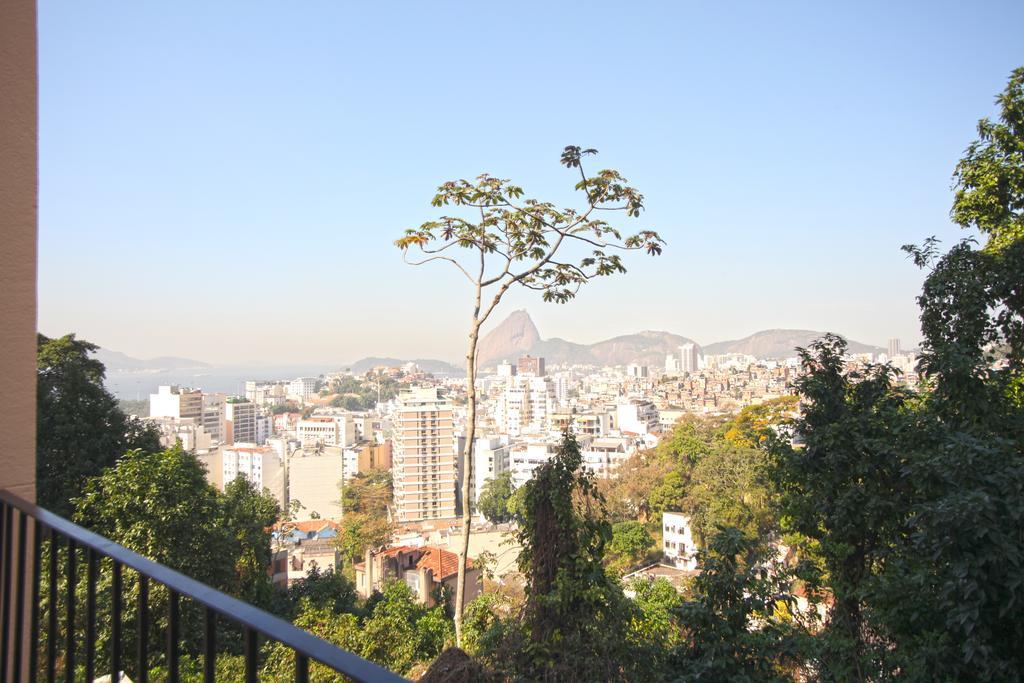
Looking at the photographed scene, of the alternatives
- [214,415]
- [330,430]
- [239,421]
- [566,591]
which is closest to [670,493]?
[566,591]

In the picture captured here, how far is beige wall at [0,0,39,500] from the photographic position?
143 centimetres

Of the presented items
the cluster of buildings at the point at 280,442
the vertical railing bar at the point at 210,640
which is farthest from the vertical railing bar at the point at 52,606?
the cluster of buildings at the point at 280,442

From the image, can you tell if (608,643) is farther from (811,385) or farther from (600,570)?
(811,385)

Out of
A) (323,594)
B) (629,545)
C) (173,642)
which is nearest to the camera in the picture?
(173,642)

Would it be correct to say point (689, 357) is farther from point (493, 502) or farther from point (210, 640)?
point (210, 640)

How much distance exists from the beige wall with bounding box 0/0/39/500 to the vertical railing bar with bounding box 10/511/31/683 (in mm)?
281

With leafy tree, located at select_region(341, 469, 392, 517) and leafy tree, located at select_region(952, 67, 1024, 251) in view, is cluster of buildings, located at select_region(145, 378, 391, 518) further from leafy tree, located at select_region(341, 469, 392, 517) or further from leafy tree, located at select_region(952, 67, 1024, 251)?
leafy tree, located at select_region(952, 67, 1024, 251)

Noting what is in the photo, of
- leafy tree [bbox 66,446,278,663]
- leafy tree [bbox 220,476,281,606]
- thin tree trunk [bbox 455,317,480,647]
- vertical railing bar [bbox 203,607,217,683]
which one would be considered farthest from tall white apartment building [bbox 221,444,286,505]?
vertical railing bar [bbox 203,607,217,683]

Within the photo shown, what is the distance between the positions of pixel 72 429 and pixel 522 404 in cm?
5675

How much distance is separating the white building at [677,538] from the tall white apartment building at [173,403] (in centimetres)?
4266

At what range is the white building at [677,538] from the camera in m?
18.8

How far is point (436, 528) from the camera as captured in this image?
29031mm

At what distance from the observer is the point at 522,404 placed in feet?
216

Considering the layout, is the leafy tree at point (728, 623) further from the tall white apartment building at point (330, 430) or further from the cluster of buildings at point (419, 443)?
the tall white apartment building at point (330, 430)
